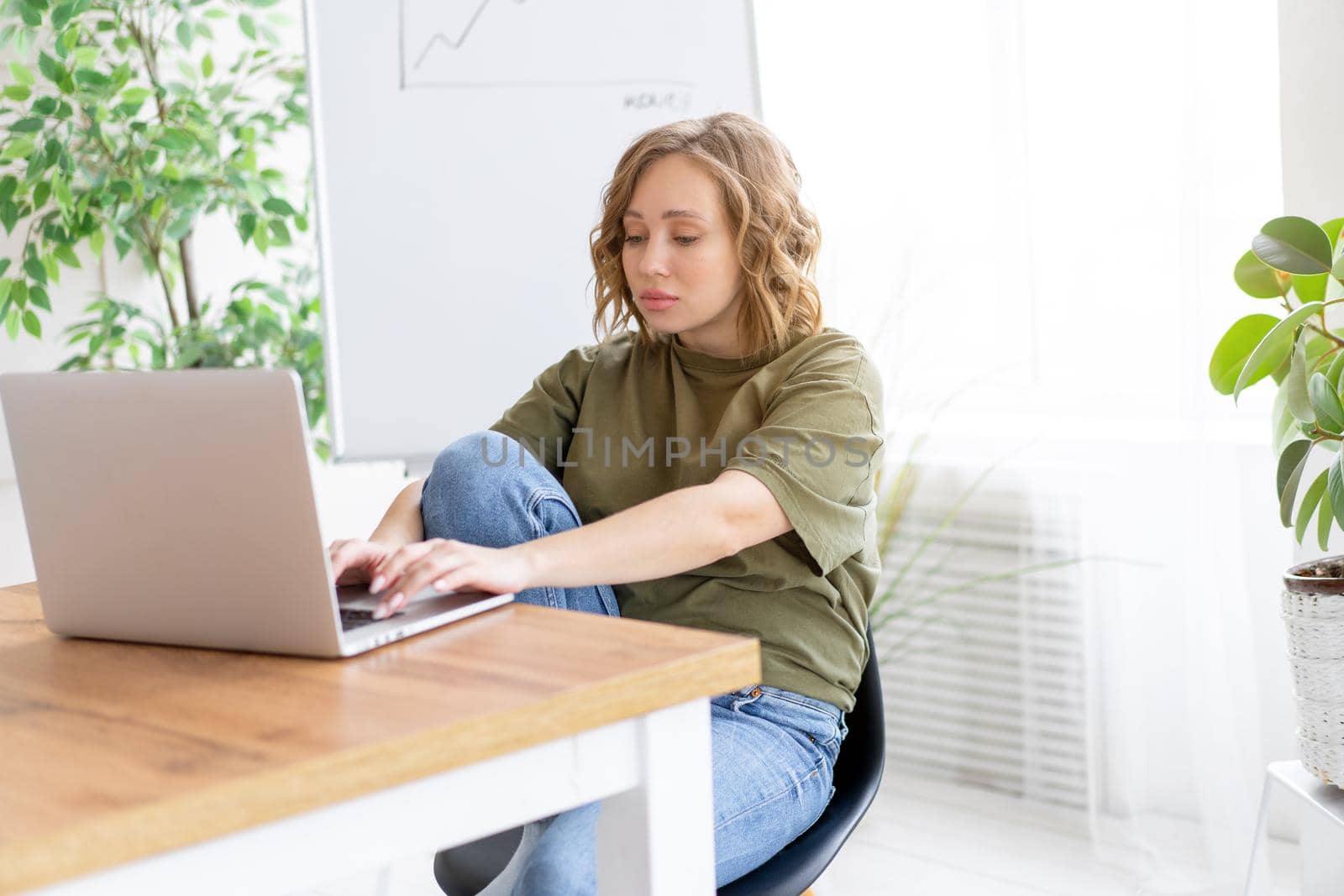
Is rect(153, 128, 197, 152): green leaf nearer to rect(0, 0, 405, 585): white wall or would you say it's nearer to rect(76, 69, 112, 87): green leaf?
rect(76, 69, 112, 87): green leaf

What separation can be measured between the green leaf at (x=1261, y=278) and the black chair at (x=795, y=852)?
2.23 ft

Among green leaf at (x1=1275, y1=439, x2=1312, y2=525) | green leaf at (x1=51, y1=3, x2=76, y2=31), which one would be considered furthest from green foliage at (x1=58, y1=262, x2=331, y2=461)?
green leaf at (x1=1275, y1=439, x2=1312, y2=525)

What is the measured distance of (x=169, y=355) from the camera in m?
2.80

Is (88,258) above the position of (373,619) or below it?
above

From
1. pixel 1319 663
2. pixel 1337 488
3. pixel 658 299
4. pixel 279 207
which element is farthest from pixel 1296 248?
pixel 279 207

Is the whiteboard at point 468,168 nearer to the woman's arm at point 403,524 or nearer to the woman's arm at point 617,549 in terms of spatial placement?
the woman's arm at point 403,524

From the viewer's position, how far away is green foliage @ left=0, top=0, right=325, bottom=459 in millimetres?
2340

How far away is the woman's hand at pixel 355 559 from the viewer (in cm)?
107

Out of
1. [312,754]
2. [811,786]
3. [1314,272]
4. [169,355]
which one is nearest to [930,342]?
[1314,272]

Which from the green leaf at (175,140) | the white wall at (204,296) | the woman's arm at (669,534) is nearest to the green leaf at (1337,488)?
the woman's arm at (669,534)

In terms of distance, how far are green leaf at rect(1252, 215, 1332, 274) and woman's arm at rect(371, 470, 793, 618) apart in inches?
24.8

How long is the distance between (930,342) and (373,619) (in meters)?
1.72

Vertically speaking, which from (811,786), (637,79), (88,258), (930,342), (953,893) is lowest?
(953,893)

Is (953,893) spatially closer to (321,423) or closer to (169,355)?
(321,423)
